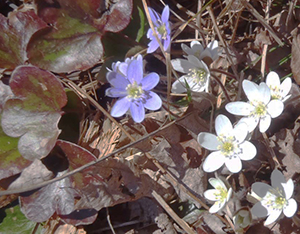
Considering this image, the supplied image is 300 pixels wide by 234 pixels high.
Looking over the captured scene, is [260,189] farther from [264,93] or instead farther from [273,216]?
[264,93]

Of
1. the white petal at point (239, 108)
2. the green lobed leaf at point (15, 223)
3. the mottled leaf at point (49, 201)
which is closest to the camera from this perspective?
the white petal at point (239, 108)

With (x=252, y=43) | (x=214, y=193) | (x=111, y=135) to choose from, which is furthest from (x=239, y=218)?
(x=252, y=43)

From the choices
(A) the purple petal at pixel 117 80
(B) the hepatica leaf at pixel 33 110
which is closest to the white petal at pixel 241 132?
(A) the purple petal at pixel 117 80

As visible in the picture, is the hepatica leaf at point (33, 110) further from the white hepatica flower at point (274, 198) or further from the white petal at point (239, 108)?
the white hepatica flower at point (274, 198)

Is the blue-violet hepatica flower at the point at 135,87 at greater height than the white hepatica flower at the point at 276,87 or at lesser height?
lesser

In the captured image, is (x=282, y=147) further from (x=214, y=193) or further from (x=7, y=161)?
(x=7, y=161)

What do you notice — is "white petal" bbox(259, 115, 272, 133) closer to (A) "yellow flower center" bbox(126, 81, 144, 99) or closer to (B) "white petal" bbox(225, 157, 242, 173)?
(B) "white petal" bbox(225, 157, 242, 173)
